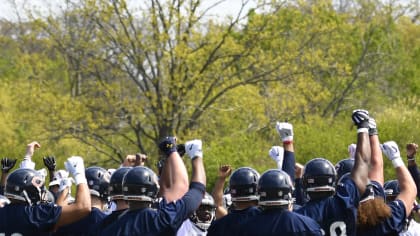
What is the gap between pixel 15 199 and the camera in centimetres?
810

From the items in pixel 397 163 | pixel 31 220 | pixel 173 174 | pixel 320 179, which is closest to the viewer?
pixel 173 174

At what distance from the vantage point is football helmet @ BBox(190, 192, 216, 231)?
9273mm

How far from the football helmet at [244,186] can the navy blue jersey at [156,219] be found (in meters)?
0.59

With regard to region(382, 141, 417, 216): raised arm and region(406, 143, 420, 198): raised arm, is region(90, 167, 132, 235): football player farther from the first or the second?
region(406, 143, 420, 198): raised arm

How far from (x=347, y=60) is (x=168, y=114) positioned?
14.0 metres

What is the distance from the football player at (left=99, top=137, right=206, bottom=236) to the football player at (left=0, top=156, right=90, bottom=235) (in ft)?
1.76

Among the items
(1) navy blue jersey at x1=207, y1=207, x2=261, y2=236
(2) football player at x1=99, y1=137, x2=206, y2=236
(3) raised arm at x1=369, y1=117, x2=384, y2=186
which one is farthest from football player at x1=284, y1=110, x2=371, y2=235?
(2) football player at x1=99, y1=137, x2=206, y2=236

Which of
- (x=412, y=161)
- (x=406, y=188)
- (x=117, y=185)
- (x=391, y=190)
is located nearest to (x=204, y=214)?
(x=117, y=185)

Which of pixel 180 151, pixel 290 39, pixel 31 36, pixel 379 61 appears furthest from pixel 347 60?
pixel 180 151

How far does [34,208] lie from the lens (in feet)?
26.2

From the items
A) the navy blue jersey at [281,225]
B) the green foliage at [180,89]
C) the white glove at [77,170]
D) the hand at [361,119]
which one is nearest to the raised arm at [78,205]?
the white glove at [77,170]

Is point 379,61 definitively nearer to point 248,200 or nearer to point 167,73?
point 167,73

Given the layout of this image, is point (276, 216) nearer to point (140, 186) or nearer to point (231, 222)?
point (231, 222)

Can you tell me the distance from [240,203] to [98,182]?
1964 mm
